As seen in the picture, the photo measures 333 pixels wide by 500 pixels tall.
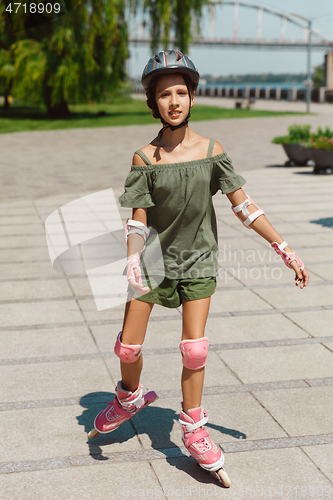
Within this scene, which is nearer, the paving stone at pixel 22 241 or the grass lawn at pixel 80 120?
the paving stone at pixel 22 241

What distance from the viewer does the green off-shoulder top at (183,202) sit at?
290cm

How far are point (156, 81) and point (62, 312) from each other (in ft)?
9.36

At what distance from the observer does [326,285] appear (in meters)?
5.99

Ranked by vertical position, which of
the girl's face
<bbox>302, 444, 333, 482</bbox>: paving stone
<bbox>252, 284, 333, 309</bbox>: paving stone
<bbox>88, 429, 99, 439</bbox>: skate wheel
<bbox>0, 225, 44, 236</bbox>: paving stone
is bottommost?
<bbox>252, 284, 333, 309</bbox>: paving stone

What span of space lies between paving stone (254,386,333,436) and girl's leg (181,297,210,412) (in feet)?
2.34

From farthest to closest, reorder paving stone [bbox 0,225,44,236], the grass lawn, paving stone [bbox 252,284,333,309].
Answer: the grass lawn → paving stone [bbox 0,225,44,236] → paving stone [bbox 252,284,333,309]

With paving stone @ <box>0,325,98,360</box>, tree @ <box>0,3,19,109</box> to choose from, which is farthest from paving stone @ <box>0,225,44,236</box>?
tree @ <box>0,3,19,109</box>

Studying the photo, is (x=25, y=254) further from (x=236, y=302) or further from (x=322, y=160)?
(x=322, y=160)

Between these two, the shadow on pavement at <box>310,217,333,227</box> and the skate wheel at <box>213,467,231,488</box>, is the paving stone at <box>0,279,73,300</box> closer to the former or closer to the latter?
the skate wheel at <box>213,467,231,488</box>

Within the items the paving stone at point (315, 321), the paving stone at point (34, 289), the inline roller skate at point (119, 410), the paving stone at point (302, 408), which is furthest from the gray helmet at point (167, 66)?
the paving stone at point (34, 289)

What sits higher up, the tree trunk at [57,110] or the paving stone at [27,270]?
the tree trunk at [57,110]

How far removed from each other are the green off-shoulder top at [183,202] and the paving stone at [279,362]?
134 centimetres

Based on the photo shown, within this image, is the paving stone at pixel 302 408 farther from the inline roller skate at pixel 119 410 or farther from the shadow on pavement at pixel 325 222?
the shadow on pavement at pixel 325 222

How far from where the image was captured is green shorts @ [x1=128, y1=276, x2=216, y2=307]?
9.73 feet
